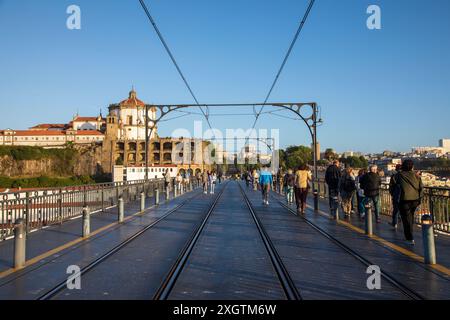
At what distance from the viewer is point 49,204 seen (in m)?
12.9

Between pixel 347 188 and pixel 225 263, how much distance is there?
840 centimetres

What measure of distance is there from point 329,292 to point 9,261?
5.53m

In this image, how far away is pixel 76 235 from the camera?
35.8 feet

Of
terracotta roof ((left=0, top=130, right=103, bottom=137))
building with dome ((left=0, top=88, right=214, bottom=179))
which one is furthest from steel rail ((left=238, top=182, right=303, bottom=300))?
terracotta roof ((left=0, top=130, right=103, bottom=137))

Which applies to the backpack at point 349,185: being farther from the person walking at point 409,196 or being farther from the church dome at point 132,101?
the church dome at point 132,101

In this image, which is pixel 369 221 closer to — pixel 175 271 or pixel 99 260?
pixel 175 271

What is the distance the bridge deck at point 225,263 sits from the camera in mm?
5730

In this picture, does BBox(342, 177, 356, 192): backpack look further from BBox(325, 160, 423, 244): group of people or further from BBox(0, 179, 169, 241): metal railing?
BBox(0, 179, 169, 241): metal railing

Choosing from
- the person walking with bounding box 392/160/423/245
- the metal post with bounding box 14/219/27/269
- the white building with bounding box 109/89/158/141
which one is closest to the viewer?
the metal post with bounding box 14/219/27/269

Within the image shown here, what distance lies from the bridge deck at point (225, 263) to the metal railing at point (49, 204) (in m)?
0.58

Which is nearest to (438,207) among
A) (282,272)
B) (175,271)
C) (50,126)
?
(282,272)

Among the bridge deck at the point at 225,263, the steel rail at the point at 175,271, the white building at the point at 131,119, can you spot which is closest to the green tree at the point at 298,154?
the white building at the point at 131,119

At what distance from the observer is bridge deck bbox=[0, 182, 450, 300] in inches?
226
